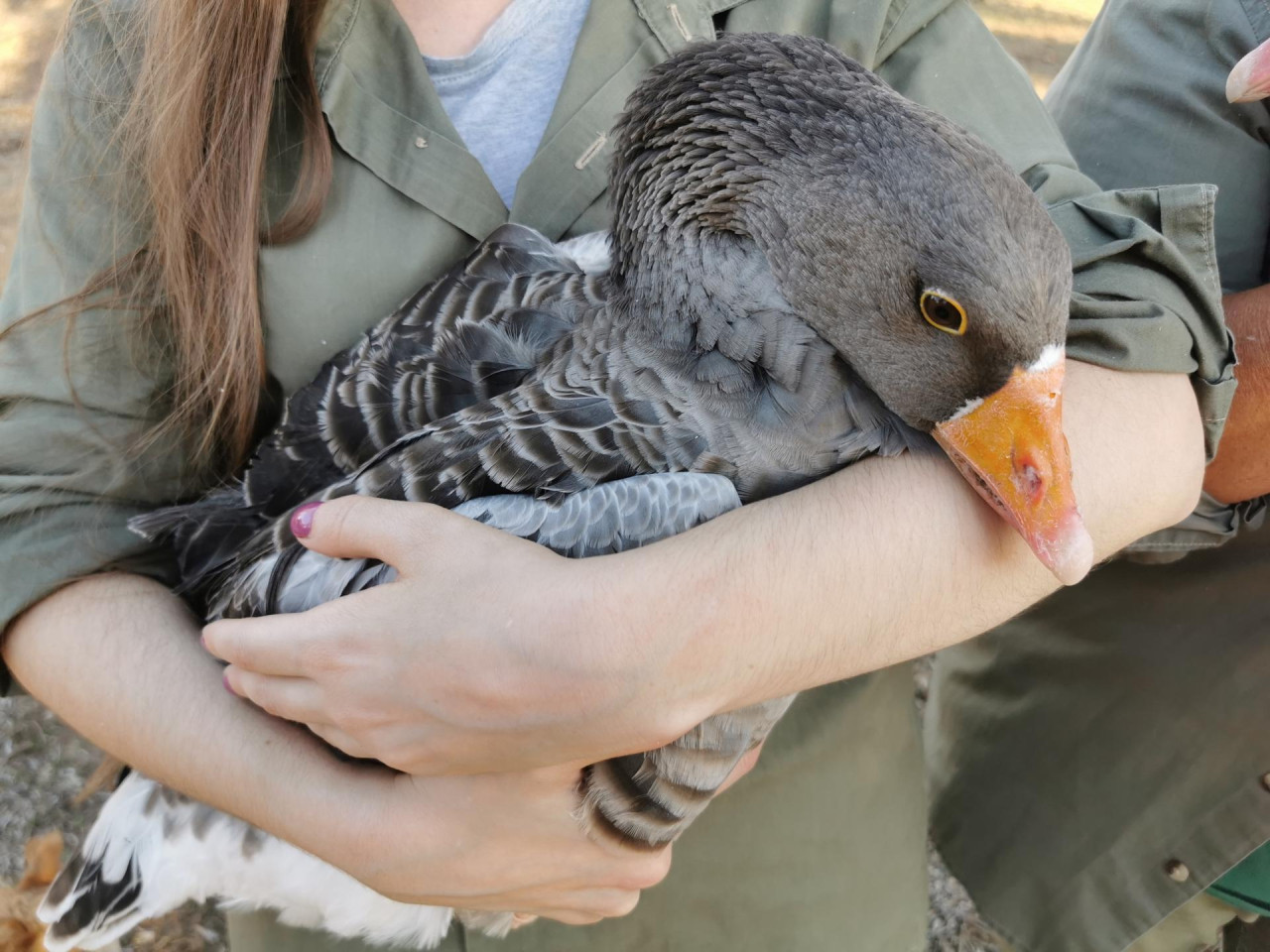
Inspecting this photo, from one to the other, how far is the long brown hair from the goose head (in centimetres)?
58

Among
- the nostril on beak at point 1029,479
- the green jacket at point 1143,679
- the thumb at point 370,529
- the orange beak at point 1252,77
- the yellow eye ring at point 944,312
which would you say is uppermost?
the thumb at point 370,529

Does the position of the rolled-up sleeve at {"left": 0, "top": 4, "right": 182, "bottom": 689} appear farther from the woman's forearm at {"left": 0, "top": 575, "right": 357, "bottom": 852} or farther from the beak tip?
the beak tip

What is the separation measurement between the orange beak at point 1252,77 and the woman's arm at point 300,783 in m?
1.58

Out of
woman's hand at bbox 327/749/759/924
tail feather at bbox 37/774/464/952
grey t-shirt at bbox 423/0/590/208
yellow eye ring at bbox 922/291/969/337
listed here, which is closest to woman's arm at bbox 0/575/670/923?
woman's hand at bbox 327/749/759/924

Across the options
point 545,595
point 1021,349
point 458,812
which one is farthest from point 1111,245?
point 458,812

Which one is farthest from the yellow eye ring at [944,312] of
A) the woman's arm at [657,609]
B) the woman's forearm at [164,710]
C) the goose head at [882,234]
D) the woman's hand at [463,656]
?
the woman's forearm at [164,710]

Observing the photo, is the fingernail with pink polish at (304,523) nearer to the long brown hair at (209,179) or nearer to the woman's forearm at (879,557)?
the long brown hair at (209,179)

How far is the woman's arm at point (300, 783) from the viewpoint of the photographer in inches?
57.8

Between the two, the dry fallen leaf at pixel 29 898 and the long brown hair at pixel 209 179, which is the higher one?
the long brown hair at pixel 209 179

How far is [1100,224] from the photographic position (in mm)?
1572

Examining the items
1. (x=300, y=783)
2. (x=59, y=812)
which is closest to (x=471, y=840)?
(x=300, y=783)

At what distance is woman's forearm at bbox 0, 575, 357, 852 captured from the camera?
1529 millimetres

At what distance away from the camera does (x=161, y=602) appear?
1.70 metres

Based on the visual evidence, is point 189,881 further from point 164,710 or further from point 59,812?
point 59,812
